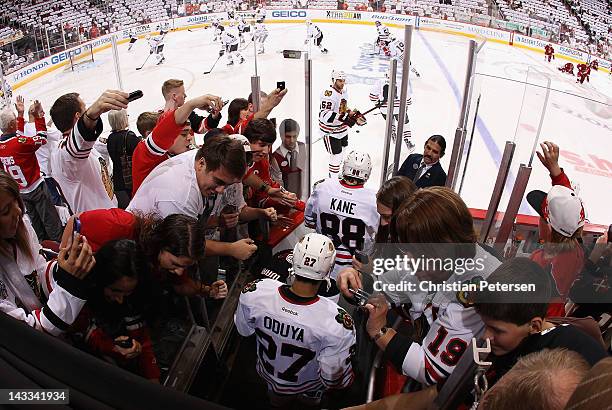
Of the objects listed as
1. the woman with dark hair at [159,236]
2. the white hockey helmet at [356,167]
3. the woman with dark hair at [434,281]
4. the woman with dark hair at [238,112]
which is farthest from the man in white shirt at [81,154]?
the woman with dark hair at [434,281]

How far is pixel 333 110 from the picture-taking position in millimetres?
4750

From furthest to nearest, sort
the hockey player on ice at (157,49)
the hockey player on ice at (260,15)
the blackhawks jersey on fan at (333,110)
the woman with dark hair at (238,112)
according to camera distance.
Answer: the hockey player on ice at (260,15) < the hockey player on ice at (157,49) < the blackhawks jersey on fan at (333,110) < the woman with dark hair at (238,112)

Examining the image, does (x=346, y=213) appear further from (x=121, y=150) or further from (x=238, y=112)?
(x=121, y=150)

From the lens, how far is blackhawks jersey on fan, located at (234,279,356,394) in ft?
4.94

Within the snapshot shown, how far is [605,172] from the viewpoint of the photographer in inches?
173

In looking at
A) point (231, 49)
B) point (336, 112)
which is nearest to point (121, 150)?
point (336, 112)

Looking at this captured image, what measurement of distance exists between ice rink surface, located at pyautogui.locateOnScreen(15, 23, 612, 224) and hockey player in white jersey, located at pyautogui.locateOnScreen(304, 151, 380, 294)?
30.2 inches

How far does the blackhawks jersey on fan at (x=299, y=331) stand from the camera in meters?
1.51

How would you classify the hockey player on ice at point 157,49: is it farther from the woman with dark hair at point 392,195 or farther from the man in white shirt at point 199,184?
the woman with dark hair at point 392,195

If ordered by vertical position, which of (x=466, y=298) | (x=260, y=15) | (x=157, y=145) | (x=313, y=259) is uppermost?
(x=466, y=298)

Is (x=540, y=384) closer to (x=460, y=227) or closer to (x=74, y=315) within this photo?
(x=460, y=227)

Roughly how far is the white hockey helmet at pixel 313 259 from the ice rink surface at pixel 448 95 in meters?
1.27

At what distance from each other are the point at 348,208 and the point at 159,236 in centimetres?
99

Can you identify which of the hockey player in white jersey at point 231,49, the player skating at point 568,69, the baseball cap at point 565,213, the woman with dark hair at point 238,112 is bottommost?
the player skating at point 568,69
